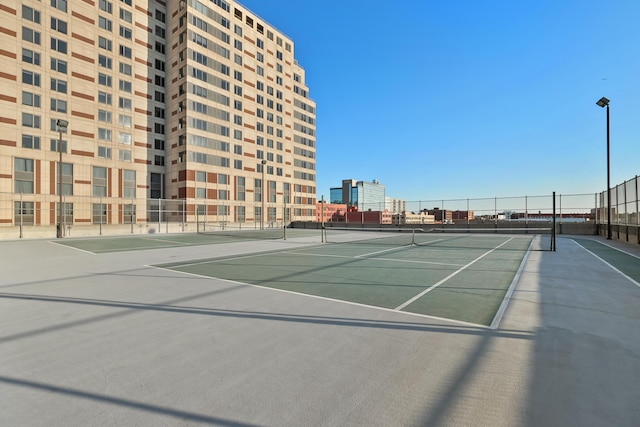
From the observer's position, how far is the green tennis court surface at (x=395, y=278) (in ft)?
20.6

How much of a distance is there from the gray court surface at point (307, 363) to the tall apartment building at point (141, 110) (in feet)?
99.4

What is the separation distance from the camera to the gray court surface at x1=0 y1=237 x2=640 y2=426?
279 centimetres

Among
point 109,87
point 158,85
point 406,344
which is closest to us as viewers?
point 406,344

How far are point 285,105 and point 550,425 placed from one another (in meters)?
75.9

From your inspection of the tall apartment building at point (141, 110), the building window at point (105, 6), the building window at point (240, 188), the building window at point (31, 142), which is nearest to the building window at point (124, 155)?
the tall apartment building at point (141, 110)

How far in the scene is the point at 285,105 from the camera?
7288 centimetres

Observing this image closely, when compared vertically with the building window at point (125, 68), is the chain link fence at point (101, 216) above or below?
below

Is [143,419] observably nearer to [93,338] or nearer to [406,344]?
[93,338]

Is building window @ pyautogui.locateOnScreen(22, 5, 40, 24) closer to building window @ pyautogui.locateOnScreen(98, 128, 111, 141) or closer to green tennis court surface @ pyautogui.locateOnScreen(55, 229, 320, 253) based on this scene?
building window @ pyautogui.locateOnScreen(98, 128, 111, 141)

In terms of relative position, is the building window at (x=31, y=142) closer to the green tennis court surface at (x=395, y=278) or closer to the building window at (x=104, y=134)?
the building window at (x=104, y=134)

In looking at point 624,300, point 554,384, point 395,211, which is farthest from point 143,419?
point 395,211

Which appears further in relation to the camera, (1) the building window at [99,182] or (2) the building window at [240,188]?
(2) the building window at [240,188]

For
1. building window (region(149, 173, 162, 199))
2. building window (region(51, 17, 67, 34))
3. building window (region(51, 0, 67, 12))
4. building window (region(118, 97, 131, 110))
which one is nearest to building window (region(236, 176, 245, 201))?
building window (region(149, 173, 162, 199))

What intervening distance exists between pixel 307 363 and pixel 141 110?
5790cm
